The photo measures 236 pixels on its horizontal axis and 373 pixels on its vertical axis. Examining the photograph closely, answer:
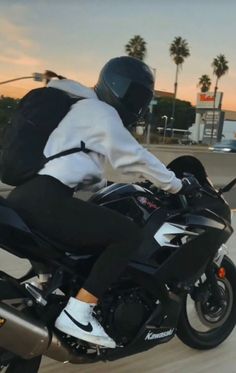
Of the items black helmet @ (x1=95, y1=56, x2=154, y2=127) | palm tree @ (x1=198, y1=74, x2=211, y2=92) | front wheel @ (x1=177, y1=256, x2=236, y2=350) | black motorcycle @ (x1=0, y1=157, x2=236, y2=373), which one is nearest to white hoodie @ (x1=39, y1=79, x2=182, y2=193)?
black helmet @ (x1=95, y1=56, x2=154, y2=127)

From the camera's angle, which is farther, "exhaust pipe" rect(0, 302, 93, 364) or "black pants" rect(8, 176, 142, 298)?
"black pants" rect(8, 176, 142, 298)

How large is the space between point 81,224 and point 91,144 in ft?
1.39

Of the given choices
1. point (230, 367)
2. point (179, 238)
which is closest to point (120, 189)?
point (179, 238)

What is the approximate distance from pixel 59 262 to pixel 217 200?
4.05 feet

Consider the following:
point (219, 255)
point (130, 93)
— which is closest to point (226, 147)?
point (219, 255)

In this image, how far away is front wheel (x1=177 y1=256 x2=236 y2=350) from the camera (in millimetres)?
4031

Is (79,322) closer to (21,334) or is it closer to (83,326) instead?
(83,326)

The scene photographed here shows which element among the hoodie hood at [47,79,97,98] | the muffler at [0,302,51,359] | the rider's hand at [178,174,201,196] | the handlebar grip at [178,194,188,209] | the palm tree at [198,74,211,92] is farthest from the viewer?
the palm tree at [198,74,211,92]

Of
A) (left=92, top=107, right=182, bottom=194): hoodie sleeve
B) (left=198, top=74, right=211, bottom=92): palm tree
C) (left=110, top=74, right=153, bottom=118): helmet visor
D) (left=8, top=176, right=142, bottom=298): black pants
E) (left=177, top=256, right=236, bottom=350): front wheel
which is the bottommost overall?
(left=177, top=256, right=236, bottom=350): front wheel

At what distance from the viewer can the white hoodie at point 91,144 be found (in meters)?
2.95

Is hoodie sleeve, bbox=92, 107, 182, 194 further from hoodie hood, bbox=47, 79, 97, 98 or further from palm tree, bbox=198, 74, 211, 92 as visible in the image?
palm tree, bbox=198, 74, 211, 92

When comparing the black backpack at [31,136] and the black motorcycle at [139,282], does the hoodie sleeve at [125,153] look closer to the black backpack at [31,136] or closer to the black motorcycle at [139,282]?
the black backpack at [31,136]

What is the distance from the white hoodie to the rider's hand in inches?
15.2

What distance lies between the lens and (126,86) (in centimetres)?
317
